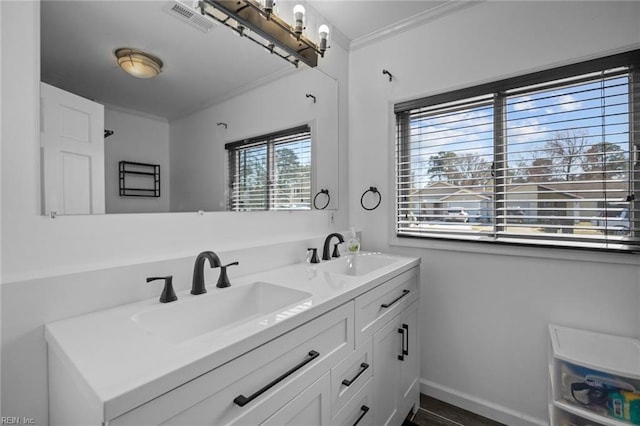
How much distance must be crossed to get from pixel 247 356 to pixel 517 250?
1.58m

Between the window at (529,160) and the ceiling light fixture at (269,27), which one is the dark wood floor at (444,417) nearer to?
the window at (529,160)

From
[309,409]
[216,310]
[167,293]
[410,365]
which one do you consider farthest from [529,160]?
[167,293]

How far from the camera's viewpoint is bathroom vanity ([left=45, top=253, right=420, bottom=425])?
1.98ft

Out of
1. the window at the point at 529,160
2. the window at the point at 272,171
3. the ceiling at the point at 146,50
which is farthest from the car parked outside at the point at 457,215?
the ceiling at the point at 146,50

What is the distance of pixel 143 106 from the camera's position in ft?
3.78

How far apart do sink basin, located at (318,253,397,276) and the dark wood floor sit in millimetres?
894

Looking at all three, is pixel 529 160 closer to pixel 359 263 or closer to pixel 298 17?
pixel 359 263

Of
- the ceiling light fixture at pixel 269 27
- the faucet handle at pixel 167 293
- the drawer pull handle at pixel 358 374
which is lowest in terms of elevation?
the drawer pull handle at pixel 358 374

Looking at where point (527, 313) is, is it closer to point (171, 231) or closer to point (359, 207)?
point (359, 207)

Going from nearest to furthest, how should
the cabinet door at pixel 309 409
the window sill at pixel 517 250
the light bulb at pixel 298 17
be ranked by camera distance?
the cabinet door at pixel 309 409 → the window sill at pixel 517 250 → the light bulb at pixel 298 17

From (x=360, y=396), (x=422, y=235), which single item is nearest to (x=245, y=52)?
(x=422, y=235)

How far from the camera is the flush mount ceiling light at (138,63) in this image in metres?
1.07

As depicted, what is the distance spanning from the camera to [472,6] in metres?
1.79

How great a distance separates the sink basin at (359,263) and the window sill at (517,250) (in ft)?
0.87
